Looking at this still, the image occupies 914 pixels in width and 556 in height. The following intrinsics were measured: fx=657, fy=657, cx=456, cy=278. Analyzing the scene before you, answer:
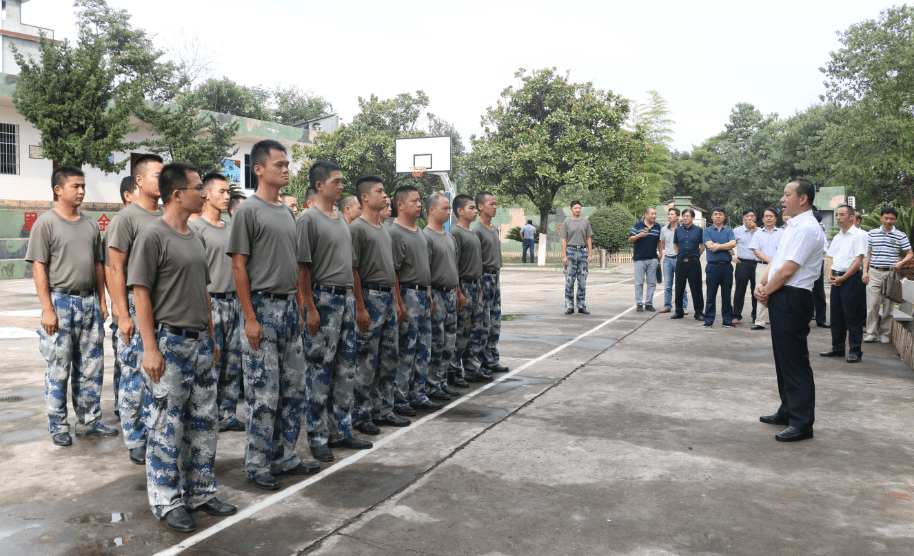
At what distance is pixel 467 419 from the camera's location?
5562 mm

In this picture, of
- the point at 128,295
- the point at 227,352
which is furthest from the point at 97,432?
the point at 128,295

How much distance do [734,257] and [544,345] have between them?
14.1ft

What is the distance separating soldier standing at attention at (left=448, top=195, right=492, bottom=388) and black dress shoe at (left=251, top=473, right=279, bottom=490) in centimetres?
293

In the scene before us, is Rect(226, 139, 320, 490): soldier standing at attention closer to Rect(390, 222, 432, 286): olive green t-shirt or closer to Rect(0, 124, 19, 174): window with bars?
Rect(390, 222, 432, 286): olive green t-shirt

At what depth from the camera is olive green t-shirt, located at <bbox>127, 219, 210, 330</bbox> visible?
11.3ft

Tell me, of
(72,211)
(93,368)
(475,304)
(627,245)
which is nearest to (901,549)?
(475,304)

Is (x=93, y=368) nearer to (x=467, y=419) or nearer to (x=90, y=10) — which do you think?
(x=467, y=419)

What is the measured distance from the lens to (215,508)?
366 centimetres

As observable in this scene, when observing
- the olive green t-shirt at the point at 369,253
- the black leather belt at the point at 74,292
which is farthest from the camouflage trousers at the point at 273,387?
the black leather belt at the point at 74,292

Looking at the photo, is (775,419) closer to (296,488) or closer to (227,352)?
(296,488)

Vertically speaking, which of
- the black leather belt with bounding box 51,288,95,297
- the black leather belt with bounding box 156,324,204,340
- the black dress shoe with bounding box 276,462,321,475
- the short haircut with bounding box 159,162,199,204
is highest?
the short haircut with bounding box 159,162,199,204

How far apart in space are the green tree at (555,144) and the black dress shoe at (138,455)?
2282 centimetres

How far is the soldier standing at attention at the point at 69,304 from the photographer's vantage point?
16.2ft

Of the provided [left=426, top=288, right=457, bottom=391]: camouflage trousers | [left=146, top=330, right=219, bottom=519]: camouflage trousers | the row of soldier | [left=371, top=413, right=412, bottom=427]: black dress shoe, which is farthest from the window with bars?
[left=146, top=330, right=219, bottom=519]: camouflage trousers
